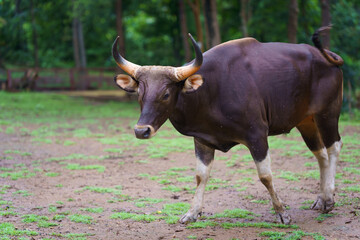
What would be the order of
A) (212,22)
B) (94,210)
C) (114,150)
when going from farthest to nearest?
(212,22), (114,150), (94,210)

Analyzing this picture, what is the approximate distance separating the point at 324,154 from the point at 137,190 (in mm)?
2822

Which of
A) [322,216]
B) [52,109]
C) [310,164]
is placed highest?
[322,216]

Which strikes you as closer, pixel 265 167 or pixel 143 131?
pixel 143 131

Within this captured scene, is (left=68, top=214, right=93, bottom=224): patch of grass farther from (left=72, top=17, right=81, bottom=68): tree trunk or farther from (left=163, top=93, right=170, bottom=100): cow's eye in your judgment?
(left=72, top=17, right=81, bottom=68): tree trunk

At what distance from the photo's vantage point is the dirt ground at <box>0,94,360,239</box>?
5672 millimetres

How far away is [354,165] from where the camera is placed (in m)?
8.72

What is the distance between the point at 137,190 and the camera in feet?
25.0

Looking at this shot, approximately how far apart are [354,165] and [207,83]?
167 inches

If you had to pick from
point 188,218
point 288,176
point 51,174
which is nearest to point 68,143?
point 51,174

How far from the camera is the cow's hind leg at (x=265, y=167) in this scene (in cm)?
571

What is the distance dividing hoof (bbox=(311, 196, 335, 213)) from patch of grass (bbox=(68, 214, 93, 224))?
2.87 m

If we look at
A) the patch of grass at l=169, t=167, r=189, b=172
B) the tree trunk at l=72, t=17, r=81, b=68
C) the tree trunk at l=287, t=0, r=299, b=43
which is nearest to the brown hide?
the patch of grass at l=169, t=167, r=189, b=172

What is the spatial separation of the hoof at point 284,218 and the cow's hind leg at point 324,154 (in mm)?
656

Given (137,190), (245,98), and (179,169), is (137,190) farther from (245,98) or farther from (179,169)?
(245,98)
